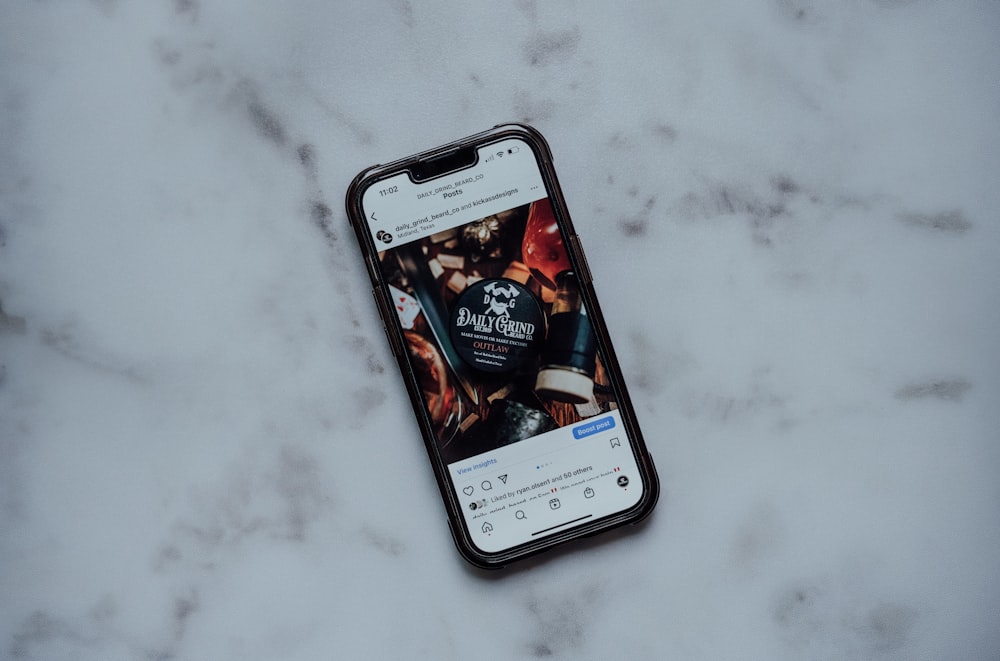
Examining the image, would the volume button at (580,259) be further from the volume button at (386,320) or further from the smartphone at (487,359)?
the volume button at (386,320)

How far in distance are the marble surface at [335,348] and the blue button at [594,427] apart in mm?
34

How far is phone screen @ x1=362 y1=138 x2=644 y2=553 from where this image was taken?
0.63 meters

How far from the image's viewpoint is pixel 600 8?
0.66 m

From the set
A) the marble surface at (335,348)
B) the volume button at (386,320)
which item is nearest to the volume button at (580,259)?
the marble surface at (335,348)

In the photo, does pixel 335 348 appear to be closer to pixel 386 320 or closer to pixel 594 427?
pixel 386 320

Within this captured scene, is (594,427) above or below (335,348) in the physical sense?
below

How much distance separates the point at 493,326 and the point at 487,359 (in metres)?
0.03

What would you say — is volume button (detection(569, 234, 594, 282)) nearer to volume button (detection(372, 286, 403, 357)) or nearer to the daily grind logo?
the daily grind logo

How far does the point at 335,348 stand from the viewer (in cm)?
65

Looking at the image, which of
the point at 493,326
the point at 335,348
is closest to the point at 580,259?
the point at 493,326

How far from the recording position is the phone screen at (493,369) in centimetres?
63

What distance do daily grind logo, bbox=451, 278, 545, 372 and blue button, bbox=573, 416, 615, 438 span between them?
74 mm

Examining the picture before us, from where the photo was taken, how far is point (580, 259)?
64 centimetres

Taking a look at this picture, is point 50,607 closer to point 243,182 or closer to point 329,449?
point 329,449
